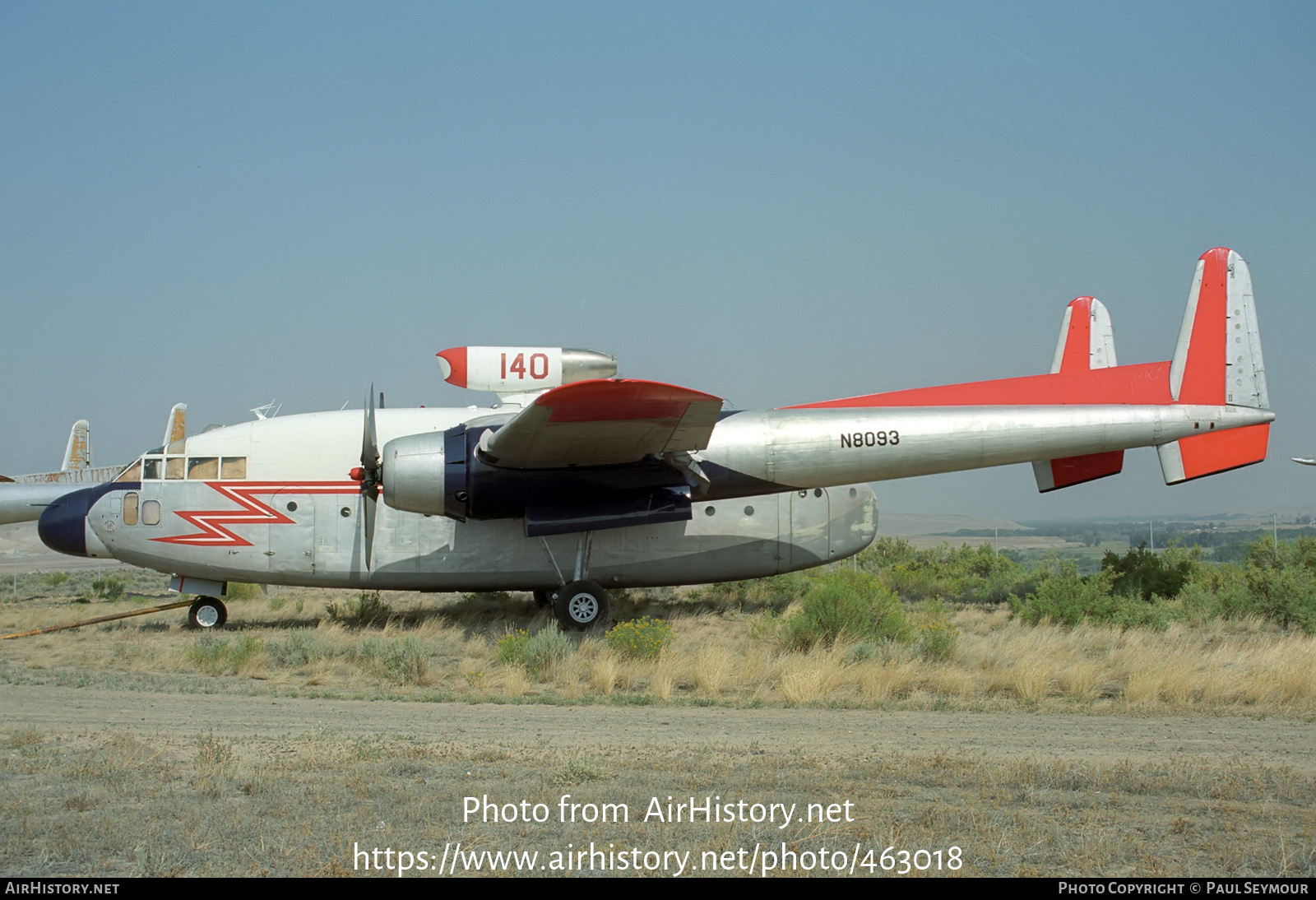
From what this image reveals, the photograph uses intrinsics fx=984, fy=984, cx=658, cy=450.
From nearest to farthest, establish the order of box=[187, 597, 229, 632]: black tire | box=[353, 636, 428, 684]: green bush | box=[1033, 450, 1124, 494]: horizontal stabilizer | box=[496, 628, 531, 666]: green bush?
box=[353, 636, 428, 684]: green bush → box=[496, 628, 531, 666]: green bush → box=[1033, 450, 1124, 494]: horizontal stabilizer → box=[187, 597, 229, 632]: black tire

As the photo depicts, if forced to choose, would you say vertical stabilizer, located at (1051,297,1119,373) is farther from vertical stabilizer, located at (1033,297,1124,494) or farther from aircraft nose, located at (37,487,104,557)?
aircraft nose, located at (37,487,104,557)

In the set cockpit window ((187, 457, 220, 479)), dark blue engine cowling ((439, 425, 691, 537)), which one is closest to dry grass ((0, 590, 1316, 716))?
dark blue engine cowling ((439, 425, 691, 537))

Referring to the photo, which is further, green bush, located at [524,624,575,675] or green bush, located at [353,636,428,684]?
green bush, located at [524,624,575,675]

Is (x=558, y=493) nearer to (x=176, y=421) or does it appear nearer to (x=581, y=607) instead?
(x=581, y=607)

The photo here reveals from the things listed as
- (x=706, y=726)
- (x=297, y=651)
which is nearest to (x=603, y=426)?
(x=706, y=726)

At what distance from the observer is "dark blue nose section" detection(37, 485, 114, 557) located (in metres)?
16.2

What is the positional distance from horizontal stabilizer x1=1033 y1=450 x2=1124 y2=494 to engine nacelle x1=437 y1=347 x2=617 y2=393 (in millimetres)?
7234

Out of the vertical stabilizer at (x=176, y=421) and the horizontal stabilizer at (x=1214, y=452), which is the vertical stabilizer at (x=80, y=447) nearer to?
the vertical stabilizer at (x=176, y=421)

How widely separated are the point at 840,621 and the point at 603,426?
4.46 m

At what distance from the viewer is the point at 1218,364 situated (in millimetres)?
15078

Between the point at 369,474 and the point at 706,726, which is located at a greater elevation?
the point at 369,474

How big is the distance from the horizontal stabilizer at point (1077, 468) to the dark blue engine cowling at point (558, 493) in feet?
19.1

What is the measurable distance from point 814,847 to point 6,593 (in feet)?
107
